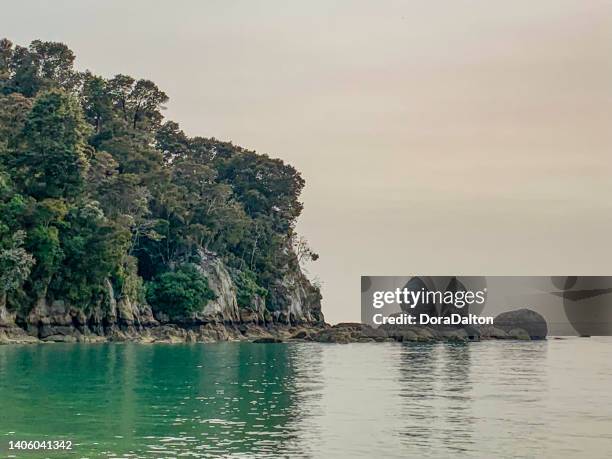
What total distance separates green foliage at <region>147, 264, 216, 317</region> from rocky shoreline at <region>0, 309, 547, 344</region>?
6.84 feet

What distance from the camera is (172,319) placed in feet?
347

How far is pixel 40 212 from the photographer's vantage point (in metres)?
82.6

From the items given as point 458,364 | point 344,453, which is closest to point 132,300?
point 458,364

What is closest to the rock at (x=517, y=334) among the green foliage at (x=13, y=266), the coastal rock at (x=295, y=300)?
the coastal rock at (x=295, y=300)

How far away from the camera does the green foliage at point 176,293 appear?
4151 inches

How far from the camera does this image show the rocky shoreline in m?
87.2

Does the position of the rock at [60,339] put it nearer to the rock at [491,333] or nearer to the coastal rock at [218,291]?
the coastal rock at [218,291]

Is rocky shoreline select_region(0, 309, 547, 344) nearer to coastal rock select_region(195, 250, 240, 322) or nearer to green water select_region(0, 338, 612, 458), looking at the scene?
coastal rock select_region(195, 250, 240, 322)

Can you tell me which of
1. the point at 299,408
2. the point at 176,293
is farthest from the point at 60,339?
the point at 299,408

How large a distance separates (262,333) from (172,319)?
19.5m

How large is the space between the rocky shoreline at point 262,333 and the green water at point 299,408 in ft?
80.4

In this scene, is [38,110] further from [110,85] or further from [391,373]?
[391,373]

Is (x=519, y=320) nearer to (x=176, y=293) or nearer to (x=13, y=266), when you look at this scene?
(x=176, y=293)

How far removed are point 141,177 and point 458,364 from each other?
174ft
